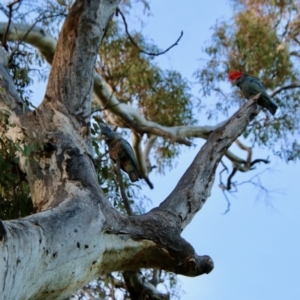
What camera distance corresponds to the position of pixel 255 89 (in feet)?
14.2

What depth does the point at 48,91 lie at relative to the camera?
124 inches

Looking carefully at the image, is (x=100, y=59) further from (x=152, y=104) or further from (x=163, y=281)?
(x=163, y=281)

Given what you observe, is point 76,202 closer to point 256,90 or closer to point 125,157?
point 125,157

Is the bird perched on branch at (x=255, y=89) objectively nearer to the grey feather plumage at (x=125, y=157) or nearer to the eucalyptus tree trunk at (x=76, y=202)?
the eucalyptus tree trunk at (x=76, y=202)

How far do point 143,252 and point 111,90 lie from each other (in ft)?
16.7

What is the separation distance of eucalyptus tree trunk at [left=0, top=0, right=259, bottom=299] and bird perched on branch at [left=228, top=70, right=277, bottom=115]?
48 cm

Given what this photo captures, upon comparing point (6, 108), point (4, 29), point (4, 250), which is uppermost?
Result: point (4, 29)

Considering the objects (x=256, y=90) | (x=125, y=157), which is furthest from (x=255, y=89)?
(x=125, y=157)

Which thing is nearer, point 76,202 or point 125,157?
point 76,202

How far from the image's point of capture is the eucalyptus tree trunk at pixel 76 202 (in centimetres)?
211

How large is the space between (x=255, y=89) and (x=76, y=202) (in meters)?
2.22

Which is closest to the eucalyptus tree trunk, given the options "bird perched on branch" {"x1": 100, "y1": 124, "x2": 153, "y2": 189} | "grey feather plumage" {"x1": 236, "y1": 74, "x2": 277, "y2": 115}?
"grey feather plumage" {"x1": 236, "y1": 74, "x2": 277, "y2": 115}

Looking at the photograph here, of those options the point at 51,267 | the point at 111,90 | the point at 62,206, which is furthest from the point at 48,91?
the point at 111,90

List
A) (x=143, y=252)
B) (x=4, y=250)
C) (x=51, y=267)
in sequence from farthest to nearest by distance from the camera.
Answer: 1. (x=143, y=252)
2. (x=51, y=267)
3. (x=4, y=250)
